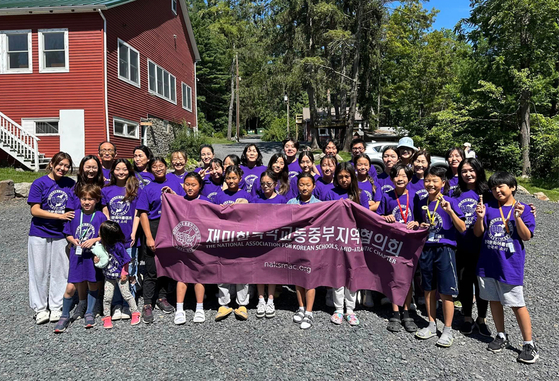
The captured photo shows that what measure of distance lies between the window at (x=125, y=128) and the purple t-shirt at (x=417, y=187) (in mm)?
15483

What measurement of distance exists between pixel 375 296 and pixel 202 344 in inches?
92.5

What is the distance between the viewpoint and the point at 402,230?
4316mm

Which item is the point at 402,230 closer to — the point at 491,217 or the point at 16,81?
the point at 491,217

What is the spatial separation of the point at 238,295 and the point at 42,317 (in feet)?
7.44

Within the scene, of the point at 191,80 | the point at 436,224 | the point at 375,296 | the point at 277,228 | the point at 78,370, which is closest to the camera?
the point at 78,370

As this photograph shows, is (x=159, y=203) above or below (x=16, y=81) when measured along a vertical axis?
below

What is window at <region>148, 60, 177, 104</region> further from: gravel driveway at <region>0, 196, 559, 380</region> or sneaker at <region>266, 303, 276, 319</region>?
sneaker at <region>266, 303, 276, 319</region>

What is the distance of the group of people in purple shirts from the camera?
3.86 meters

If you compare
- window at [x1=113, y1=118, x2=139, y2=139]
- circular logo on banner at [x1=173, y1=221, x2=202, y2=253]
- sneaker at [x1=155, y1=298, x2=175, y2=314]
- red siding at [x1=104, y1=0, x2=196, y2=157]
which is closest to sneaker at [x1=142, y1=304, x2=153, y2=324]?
sneaker at [x1=155, y1=298, x2=175, y2=314]

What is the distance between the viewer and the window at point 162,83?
2106 centimetres

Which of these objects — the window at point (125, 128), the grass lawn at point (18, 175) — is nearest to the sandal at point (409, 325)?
the grass lawn at point (18, 175)

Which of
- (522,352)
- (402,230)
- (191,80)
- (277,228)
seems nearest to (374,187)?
(402,230)

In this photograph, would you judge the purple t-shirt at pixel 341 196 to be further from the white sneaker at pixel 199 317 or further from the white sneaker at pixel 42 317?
the white sneaker at pixel 42 317

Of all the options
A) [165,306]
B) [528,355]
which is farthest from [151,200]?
[528,355]
